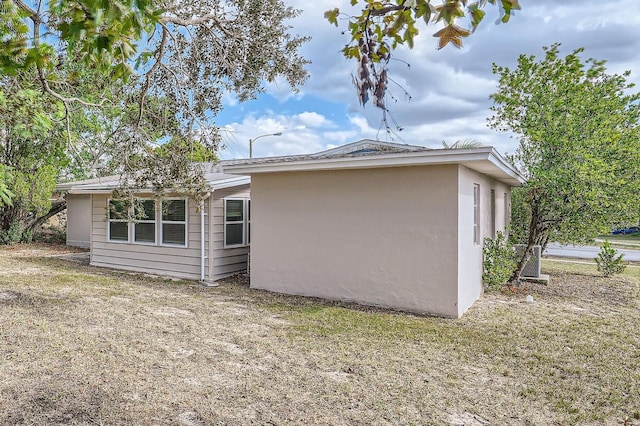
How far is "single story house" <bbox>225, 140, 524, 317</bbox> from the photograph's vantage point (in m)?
6.47

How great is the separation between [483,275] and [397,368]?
4517 millimetres

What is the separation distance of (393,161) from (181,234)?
5.78 meters

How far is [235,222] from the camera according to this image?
32.8 ft

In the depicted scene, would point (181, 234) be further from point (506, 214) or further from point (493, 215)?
point (506, 214)

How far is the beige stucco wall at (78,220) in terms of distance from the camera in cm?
1630

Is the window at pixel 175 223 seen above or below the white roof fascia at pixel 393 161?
below

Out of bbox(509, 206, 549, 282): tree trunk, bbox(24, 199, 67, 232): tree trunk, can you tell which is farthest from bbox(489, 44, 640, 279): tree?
bbox(24, 199, 67, 232): tree trunk

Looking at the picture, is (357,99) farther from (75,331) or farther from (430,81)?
(75,331)

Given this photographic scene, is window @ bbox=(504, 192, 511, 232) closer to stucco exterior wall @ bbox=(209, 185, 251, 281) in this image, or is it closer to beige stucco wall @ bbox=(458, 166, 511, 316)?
beige stucco wall @ bbox=(458, 166, 511, 316)

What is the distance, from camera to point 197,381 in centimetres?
393

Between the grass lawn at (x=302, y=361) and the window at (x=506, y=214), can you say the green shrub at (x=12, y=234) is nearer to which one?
the grass lawn at (x=302, y=361)

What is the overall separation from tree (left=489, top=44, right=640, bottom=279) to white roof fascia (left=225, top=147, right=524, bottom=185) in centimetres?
105

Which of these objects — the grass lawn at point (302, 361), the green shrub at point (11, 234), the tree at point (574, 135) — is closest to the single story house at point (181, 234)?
the grass lawn at point (302, 361)

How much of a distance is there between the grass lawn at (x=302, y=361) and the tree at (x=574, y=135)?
2065 mm
